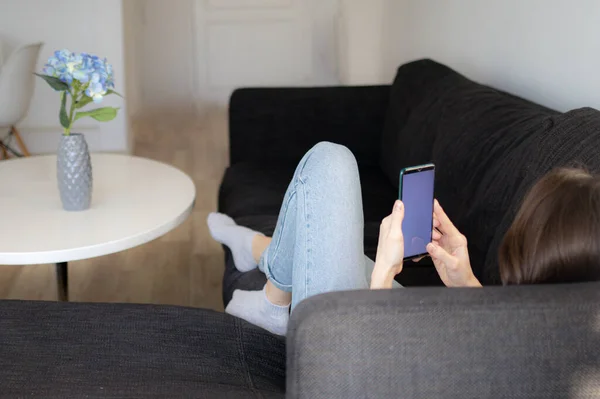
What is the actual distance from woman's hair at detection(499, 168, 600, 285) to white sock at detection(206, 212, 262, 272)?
1024 millimetres

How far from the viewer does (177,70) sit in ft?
19.9

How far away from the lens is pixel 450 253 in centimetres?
137

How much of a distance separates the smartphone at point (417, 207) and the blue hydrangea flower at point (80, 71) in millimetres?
1020

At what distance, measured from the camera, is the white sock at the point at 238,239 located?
199cm

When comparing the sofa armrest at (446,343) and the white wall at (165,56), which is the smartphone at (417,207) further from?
the white wall at (165,56)

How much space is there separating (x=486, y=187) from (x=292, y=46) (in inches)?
174

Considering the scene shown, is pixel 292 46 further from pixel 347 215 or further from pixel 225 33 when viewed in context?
pixel 347 215

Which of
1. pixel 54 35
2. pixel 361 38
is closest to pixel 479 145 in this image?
pixel 54 35

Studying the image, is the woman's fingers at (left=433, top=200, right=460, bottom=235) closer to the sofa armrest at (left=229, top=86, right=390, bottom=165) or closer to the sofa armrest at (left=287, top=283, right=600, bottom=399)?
the sofa armrest at (left=287, top=283, right=600, bottom=399)

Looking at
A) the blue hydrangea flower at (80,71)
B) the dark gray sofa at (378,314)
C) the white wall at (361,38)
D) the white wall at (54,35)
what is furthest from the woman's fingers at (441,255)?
the white wall at (361,38)

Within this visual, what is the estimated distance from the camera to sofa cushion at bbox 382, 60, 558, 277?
5.69ft

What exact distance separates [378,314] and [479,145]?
116cm

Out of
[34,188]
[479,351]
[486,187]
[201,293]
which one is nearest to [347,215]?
[479,351]

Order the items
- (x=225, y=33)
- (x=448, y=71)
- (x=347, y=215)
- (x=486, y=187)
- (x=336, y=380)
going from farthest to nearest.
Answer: (x=225, y=33) < (x=448, y=71) < (x=486, y=187) < (x=347, y=215) < (x=336, y=380)
